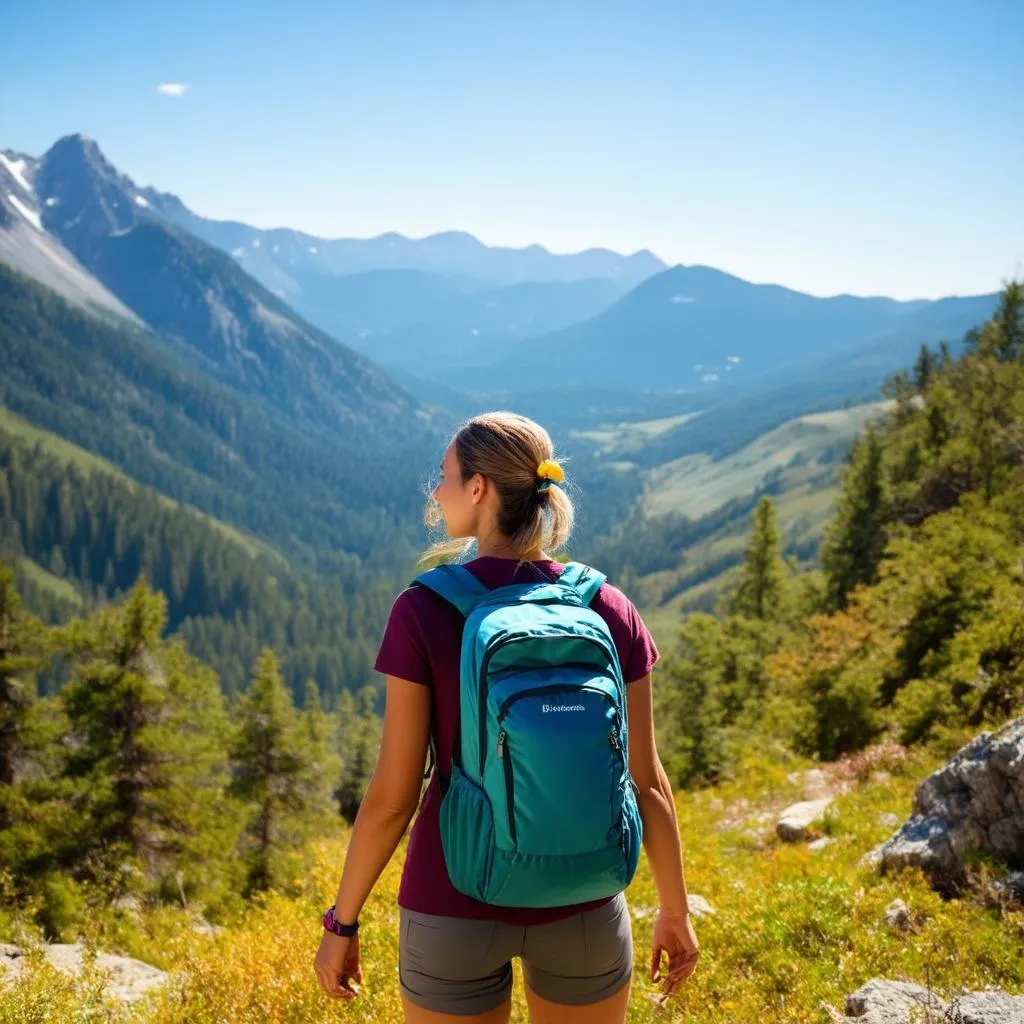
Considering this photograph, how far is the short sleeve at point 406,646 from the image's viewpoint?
118 inches

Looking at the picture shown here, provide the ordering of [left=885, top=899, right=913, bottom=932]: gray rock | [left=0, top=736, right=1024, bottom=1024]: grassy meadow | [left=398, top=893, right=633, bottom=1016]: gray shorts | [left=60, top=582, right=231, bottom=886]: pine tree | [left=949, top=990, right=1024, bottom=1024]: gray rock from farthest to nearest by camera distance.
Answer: [left=60, top=582, right=231, bottom=886]: pine tree, [left=885, top=899, right=913, bottom=932]: gray rock, [left=0, top=736, right=1024, bottom=1024]: grassy meadow, [left=949, top=990, right=1024, bottom=1024]: gray rock, [left=398, top=893, right=633, bottom=1016]: gray shorts

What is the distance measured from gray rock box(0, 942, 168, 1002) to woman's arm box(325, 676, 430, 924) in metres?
4.19

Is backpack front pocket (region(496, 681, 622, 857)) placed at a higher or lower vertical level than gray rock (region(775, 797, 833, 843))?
higher

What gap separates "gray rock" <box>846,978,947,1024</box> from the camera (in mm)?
4805

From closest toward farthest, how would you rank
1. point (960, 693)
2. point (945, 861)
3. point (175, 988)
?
1. point (175, 988)
2. point (945, 861)
3. point (960, 693)

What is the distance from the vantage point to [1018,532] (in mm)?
22141

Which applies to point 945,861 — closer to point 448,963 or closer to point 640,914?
point 640,914

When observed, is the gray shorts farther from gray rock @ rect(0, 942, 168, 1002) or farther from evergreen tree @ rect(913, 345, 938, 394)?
evergreen tree @ rect(913, 345, 938, 394)

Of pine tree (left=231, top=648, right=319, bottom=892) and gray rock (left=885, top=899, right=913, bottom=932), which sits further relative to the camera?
pine tree (left=231, top=648, right=319, bottom=892)

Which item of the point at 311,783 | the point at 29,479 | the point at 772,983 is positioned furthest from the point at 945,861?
the point at 29,479

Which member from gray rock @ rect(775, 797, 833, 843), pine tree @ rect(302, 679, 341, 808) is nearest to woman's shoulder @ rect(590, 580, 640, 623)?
gray rock @ rect(775, 797, 833, 843)

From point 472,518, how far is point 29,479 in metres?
222

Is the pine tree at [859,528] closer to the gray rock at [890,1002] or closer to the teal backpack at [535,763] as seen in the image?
the gray rock at [890,1002]

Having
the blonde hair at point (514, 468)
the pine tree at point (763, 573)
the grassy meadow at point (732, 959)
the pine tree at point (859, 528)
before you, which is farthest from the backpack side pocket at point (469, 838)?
the pine tree at point (763, 573)
